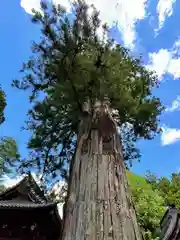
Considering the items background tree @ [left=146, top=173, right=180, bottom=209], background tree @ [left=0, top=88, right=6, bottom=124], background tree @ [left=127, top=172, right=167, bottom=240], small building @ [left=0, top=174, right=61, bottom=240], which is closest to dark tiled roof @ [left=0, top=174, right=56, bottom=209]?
small building @ [left=0, top=174, right=61, bottom=240]

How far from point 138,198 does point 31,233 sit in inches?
342

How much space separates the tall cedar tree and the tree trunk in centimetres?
2

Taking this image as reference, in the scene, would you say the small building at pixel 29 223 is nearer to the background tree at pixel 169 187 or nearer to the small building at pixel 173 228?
the small building at pixel 173 228

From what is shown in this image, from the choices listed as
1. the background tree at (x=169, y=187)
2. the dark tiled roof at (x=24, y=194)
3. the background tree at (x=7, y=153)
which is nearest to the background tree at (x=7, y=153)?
the background tree at (x=7, y=153)

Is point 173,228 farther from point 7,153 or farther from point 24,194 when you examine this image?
point 7,153

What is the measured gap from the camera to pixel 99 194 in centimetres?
554

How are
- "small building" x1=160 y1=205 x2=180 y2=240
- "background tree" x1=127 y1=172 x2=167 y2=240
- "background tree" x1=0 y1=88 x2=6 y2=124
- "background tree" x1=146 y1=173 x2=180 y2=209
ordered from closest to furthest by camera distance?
1. "small building" x1=160 y1=205 x2=180 y2=240
2. "background tree" x1=127 y1=172 x2=167 y2=240
3. "background tree" x1=0 y1=88 x2=6 y2=124
4. "background tree" x1=146 y1=173 x2=180 y2=209

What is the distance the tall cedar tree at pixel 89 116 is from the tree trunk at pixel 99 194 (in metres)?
0.02

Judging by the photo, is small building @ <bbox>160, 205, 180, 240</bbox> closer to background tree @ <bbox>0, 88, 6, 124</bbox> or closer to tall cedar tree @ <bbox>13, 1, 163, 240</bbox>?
tall cedar tree @ <bbox>13, 1, 163, 240</bbox>

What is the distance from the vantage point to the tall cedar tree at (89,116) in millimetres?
5379

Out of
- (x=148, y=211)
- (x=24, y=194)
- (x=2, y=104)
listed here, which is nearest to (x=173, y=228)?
(x=148, y=211)

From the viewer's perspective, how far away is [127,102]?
8.84m

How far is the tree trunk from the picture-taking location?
16.6ft

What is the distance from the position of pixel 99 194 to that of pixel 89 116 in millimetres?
2752
